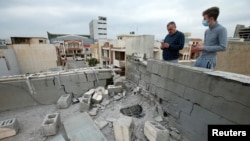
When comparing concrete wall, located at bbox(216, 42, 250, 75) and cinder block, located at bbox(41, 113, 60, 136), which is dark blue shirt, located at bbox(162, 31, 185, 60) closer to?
cinder block, located at bbox(41, 113, 60, 136)

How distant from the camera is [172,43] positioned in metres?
2.34

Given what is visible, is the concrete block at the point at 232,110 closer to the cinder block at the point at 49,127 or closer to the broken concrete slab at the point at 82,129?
the broken concrete slab at the point at 82,129

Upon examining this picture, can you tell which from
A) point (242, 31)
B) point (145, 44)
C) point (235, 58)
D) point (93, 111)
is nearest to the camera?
point (93, 111)

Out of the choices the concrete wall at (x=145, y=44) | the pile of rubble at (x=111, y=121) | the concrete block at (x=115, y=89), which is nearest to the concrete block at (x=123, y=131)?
the pile of rubble at (x=111, y=121)

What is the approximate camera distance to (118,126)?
1.72m

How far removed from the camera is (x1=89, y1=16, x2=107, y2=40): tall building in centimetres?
4552

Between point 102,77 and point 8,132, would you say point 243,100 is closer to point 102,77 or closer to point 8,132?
point 102,77

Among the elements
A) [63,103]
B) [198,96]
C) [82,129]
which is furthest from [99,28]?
[198,96]

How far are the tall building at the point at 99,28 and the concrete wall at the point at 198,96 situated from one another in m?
46.8

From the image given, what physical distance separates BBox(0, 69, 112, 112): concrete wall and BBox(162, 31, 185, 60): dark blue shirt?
1.82 metres

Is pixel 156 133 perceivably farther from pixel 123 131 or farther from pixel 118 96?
pixel 118 96

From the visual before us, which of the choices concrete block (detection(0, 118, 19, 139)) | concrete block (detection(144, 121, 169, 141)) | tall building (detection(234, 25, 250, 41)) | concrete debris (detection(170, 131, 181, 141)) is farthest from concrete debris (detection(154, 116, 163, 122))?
tall building (detection(234, 25, 250, 41))

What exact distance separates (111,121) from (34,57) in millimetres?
15111

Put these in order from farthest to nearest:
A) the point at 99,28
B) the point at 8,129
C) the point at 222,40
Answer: the point at 99,28
the point at 8,129
the point at 222,40
